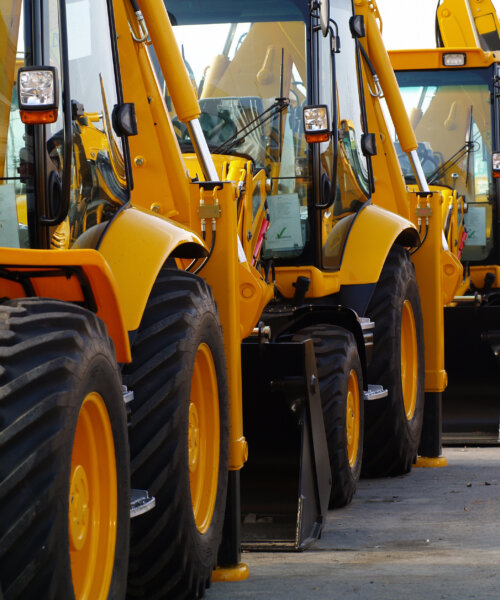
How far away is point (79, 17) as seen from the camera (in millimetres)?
4070

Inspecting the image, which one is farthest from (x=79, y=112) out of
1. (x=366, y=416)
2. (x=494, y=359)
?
(x=494, y=359)

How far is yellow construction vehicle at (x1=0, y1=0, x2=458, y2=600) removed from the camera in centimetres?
308

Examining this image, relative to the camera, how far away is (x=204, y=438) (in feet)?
15.0

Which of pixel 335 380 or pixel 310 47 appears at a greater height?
pixel 310 47

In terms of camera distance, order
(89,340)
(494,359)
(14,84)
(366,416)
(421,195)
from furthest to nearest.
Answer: (494,359)
(421,195)
(366,416)
(14,84)
(89,340)

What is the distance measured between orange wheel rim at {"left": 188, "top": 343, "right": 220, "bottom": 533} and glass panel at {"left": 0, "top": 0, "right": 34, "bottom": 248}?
45.8 inches

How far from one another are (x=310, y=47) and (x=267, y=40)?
232mm

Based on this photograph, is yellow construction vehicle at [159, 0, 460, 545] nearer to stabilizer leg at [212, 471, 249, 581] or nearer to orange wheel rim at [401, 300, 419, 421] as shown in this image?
orange wheel rim at [401, 300, 419, 421]

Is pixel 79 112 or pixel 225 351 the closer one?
pixel 79 112

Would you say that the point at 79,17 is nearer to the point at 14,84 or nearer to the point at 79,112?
the point at 79,112

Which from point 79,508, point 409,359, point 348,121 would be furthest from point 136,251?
point 409,359

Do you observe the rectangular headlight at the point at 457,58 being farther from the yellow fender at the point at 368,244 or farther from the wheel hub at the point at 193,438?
the wheel hub at the point at 193,438

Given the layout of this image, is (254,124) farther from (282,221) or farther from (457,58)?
(457,58)

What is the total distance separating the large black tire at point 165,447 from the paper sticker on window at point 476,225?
7420 mm
